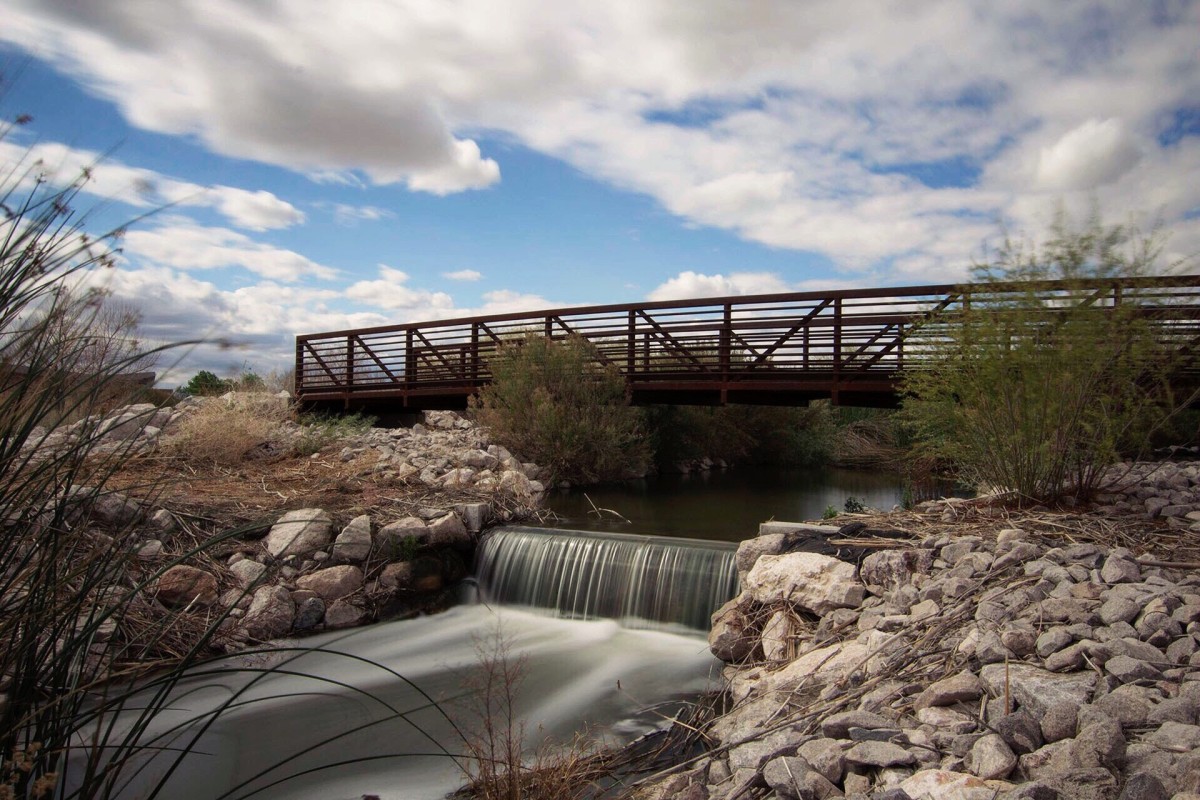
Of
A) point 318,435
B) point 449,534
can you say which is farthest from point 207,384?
point 449,534

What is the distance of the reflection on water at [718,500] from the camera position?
8914 mm

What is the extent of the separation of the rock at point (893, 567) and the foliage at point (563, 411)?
8077 mm

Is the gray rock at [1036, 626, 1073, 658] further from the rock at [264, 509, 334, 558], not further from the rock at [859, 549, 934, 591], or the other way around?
the rock at [264, 509, 334, 558]

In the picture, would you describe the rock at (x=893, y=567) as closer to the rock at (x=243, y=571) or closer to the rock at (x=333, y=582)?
the rock at (x=333, y=582)

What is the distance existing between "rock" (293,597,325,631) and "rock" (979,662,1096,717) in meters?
4.72

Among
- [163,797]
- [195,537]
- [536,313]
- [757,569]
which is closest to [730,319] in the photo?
[536,313]

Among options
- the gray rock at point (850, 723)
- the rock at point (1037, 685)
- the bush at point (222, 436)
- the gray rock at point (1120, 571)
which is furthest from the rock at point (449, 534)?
the gray rock at point (1120, 571)

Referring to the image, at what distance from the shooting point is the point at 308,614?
5777 millimetres

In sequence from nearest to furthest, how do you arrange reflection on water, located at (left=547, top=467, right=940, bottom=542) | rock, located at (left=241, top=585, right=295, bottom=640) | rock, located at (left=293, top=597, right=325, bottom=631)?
rock, located at (left=241, top=585, right=295, bottom=640), rock, located at (left=293, top=597, right=325, bottom=631), reflection on water, located at (left=547, top=467, right=940, bottom=542)

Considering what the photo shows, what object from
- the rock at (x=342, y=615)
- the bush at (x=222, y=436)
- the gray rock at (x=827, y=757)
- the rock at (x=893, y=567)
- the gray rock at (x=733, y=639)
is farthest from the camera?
the bush at (x=222, y=436)

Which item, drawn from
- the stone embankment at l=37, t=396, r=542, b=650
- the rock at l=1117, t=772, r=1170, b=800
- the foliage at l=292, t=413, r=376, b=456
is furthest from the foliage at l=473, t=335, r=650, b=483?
the rock at l=1117, t=772, r=1170, b=800

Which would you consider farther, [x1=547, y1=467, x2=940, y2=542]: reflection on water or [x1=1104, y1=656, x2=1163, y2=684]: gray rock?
[x1=547, y1=467, x2=940, y2=542]: reflection on water

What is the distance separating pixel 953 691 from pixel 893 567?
175cm

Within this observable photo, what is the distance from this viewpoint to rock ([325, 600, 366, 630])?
19.3 feet
